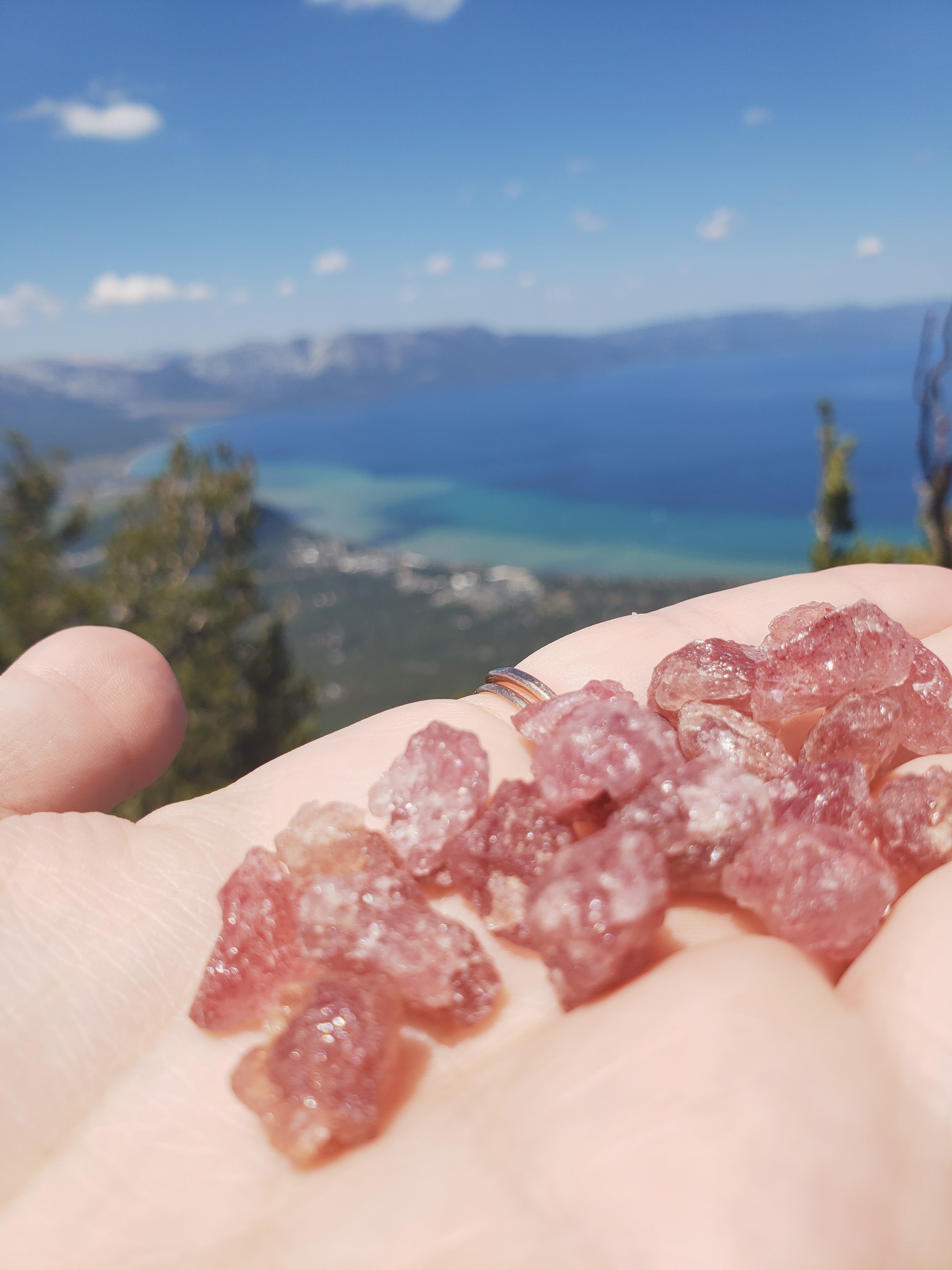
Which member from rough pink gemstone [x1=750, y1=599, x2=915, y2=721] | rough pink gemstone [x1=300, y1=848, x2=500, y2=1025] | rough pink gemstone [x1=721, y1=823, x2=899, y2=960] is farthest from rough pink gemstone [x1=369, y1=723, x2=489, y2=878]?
rough pink gemstone [x1=750, y1=599, x2=915, y2=721]

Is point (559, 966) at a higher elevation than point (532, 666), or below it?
below

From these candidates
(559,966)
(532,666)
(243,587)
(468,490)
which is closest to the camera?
(559,966)

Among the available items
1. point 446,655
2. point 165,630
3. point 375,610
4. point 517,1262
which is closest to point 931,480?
point 517,1262

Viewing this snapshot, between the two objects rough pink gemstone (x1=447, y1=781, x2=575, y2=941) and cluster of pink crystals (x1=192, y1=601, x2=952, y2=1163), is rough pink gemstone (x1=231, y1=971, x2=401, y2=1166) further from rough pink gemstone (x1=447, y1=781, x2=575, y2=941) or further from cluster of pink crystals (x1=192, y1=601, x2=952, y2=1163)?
rough pink gemstone (x1=447, y1=781, x2=575, y2=941)

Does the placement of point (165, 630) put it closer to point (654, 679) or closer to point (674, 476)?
point (654, 679)

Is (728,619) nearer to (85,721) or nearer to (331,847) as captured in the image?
(331,847)

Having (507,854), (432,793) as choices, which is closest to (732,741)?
(507,854)

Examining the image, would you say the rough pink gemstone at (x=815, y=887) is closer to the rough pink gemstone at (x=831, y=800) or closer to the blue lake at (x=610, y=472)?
the rough pink gemstone at (x=831, y=800)
